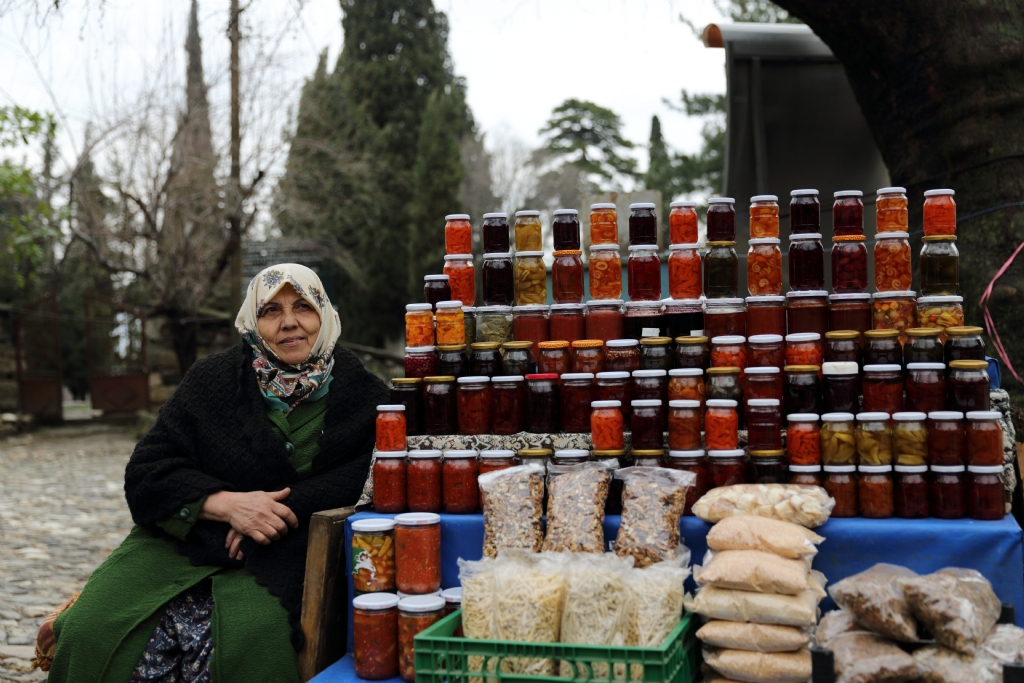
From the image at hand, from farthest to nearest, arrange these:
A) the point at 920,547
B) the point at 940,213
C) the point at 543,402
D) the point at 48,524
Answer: the point at 48,524
the point at 543,402
the point at 940,213
the point at 920,547

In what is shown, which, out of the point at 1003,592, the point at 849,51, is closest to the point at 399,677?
the point at 1003,592

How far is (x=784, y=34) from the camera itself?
6.78 metres

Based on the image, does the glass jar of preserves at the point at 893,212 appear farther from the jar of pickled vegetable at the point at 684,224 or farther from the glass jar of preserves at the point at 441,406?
the glass jar of preserves at the point at 441,406

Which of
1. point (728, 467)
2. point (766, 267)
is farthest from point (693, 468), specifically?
point (766, 267)

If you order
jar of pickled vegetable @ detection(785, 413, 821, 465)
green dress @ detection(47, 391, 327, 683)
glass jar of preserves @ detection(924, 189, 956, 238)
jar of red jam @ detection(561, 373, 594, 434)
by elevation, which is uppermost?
glass jar of preserves @ detection(924, 189, 956, 238)

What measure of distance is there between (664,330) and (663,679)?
132 cm

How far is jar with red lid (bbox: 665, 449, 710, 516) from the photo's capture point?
102 inches

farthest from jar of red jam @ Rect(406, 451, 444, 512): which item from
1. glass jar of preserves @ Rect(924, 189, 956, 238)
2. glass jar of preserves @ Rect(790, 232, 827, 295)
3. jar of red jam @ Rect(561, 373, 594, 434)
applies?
glass jar of preserves @ Rect(924, 189, 956, 238)

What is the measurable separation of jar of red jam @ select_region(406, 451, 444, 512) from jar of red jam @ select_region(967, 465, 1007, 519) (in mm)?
1558

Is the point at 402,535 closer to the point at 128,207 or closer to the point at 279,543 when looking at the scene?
the point at 279,543

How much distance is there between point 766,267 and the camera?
9.48 ft

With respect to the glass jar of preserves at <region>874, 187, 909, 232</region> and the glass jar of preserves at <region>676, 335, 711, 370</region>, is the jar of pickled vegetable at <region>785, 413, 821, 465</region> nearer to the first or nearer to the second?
the glass jar of preserves at <region>676, 335, 711, 370</region>

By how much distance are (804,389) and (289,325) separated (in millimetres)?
1922

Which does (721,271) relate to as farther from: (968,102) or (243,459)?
(968,102)
